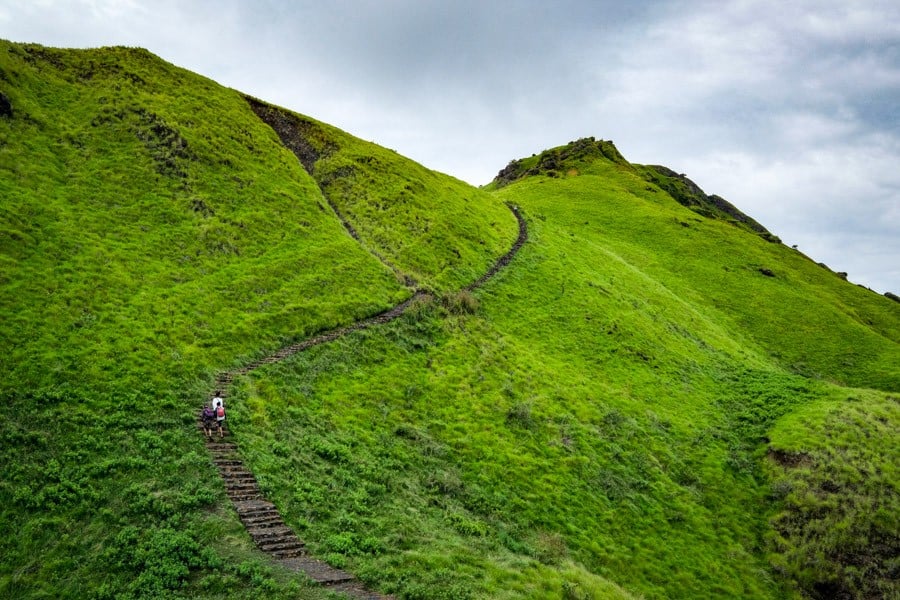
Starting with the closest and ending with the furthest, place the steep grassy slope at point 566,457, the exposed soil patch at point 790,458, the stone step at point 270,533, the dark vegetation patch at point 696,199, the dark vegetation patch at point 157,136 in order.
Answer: the stone step at point 270,533 → the steep grassy slope at point 566,457 → the exposed soil patch at point 790,458 → the dark vegetation patch at point 157,136 → the dark vegetation patch at point 696,199

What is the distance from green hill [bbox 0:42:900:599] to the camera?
60.2 feet

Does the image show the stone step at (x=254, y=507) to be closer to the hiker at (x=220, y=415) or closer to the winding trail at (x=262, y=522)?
the winding trail at (x=262, y=522)

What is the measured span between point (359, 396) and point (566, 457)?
1373cm

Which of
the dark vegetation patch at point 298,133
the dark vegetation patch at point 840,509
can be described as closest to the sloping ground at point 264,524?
the dark vegetation patch at point 840,509

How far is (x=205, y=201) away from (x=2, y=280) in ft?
62.2

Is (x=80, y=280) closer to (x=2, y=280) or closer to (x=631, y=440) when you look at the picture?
(x=2, y=280)

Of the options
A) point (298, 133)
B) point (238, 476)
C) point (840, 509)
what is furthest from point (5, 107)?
point (840, 509)

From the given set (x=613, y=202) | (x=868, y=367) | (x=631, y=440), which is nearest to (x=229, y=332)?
(x=631, y=440)

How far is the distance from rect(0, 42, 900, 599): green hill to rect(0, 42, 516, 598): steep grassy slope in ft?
0.49

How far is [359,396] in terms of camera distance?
3005 centimetres

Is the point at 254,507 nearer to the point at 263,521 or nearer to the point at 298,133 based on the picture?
the point at 263,521

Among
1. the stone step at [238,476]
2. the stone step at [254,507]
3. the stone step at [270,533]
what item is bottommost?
the stone step at [270,533]

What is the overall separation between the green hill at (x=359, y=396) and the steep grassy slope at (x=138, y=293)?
5.9 inches

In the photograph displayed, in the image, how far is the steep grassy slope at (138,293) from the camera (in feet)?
53.7
